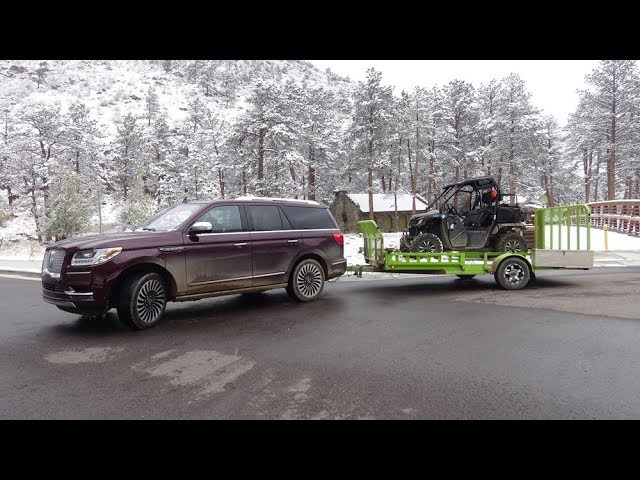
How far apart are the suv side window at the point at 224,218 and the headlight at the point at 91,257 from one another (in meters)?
1.57

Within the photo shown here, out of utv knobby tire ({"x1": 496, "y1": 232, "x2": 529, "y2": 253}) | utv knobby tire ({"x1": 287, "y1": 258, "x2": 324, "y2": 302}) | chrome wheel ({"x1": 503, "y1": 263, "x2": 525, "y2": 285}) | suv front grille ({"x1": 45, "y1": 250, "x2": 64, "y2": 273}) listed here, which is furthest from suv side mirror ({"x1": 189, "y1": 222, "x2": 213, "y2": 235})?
utv knobby tire ({"x1": 496, "y1": 232, "x2": 529, "y2": 253})

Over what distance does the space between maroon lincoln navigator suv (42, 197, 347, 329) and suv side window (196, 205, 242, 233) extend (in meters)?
0.02

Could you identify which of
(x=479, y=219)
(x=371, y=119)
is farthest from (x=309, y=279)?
(x=371, y=119)

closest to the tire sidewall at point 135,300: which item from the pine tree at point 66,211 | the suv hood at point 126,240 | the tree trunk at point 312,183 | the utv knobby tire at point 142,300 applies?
the utv knobby tire at point 142,300

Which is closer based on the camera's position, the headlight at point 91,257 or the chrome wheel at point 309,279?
the headlight at point 91,257

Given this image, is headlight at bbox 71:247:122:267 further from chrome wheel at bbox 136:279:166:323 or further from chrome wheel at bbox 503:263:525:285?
chrome wheel at bbox 503:263:525:285

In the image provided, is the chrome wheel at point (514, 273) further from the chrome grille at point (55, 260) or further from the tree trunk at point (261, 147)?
the tree trunk at point (261, 147)

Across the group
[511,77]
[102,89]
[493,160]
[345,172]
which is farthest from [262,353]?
[102,89]

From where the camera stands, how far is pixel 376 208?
46688 mm

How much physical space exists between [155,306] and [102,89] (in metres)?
123

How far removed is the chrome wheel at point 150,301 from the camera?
626 cm

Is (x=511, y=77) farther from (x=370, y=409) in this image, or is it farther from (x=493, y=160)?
(x=370, y=409)

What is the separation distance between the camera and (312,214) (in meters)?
8.73

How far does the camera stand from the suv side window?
23.7 ft
